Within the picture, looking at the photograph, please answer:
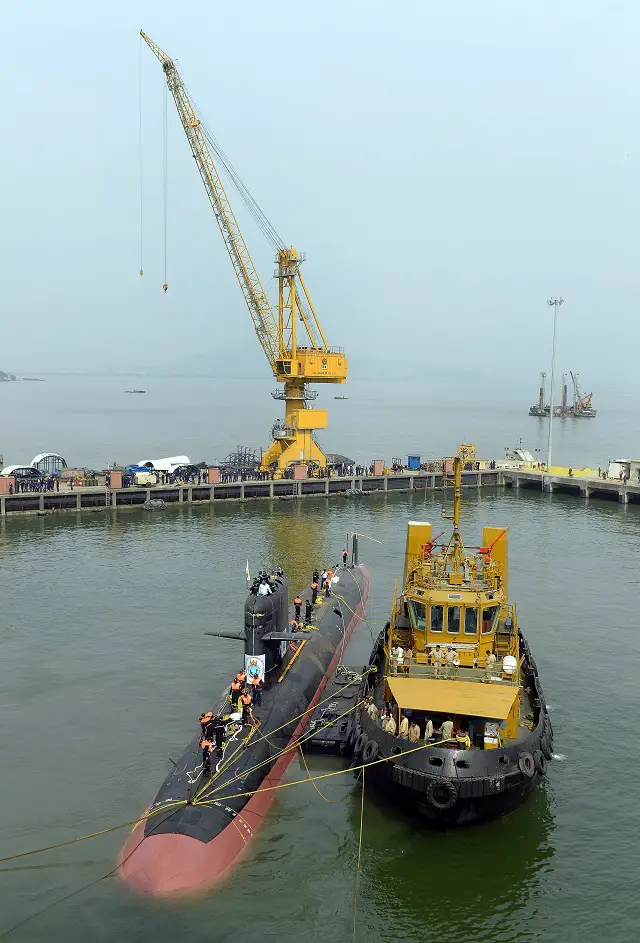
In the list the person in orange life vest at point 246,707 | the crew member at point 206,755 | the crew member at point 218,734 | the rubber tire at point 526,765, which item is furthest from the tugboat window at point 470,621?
the crew member at point 206,755

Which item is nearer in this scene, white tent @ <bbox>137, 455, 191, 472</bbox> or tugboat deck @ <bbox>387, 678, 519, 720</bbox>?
tugboat deck @ <bbox>387, 678, 519, 720</bbox>

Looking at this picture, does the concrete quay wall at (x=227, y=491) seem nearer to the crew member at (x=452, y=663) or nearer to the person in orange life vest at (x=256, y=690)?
the person in orange life vest at (x=256, y=690)

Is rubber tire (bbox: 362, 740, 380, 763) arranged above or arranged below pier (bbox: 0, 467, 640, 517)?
below

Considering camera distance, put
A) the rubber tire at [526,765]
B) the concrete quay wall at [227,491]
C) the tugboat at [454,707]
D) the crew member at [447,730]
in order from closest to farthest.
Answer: the tugboat at [454,707]
the rubber tire at [526,765]
the crew member at [447,730]
the concrete quay wall at [227,491]

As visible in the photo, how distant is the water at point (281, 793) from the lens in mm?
18531

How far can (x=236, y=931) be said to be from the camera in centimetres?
1778

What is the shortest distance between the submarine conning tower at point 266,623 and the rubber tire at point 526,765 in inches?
340

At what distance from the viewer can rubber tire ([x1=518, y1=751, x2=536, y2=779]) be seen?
20.8 m

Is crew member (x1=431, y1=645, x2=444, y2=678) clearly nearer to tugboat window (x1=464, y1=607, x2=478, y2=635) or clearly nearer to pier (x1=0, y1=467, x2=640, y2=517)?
tugboat window (x1=464, y1=607, x2=478, y2=635)

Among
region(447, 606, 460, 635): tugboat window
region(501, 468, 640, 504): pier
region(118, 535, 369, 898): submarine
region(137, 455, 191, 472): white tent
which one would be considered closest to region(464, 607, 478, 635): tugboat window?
region(447, 606, 460, 635): tugboat window

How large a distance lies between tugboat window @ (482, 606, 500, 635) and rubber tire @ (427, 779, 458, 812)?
19.7 ft

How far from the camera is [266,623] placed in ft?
84.3

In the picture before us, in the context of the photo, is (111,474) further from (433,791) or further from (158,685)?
(433,791)

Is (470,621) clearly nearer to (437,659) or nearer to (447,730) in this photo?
(437,659)
